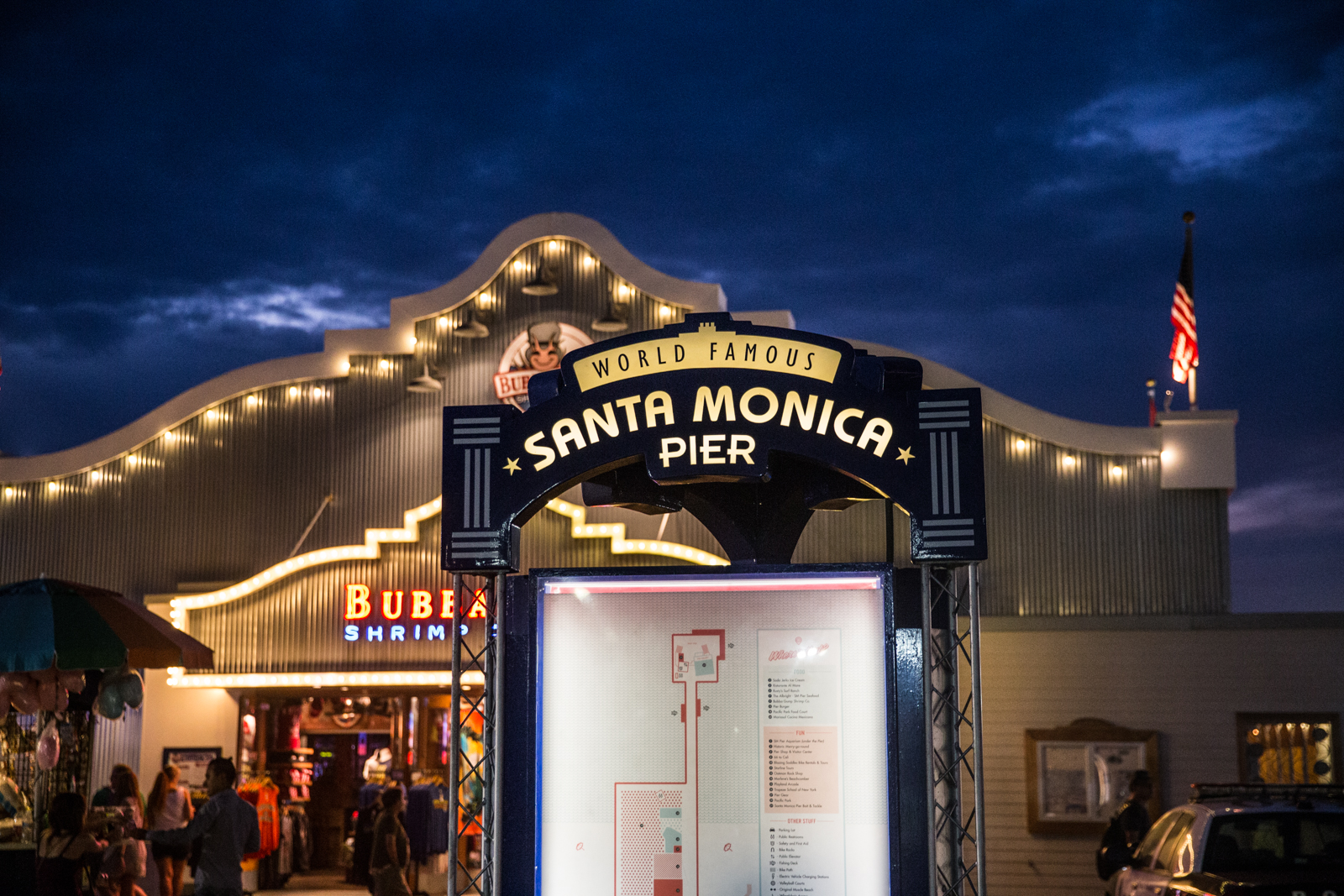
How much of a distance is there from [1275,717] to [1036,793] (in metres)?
3.07

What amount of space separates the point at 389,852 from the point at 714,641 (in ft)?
21.9

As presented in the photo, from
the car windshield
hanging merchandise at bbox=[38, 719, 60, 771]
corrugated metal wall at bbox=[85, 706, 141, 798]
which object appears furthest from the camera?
corrugated metal wall at bbox=[85, 706, 141, 798]

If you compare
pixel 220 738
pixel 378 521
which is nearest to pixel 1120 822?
pixel 378 521

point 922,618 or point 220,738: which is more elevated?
point 922,618

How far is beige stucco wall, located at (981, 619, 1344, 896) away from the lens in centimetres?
1572

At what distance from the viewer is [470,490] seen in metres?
7.33

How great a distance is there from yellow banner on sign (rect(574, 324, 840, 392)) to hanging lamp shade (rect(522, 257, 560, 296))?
12057mm

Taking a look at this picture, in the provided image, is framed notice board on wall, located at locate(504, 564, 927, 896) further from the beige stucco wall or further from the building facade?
the beige stucco wall

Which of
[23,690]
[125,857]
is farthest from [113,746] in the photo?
[125,857]

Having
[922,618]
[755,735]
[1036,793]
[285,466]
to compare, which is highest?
[285,466]

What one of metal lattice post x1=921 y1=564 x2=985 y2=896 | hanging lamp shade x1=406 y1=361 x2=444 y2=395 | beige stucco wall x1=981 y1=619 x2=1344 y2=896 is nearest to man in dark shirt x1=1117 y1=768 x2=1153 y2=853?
beige stucco wall x1=981 y1=619 x2=1344 y2=896

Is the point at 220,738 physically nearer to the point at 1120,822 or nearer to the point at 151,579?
the point at 151,579

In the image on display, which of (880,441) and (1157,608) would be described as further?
(1157,608)

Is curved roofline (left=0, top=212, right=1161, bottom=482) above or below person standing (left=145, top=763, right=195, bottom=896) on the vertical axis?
above
